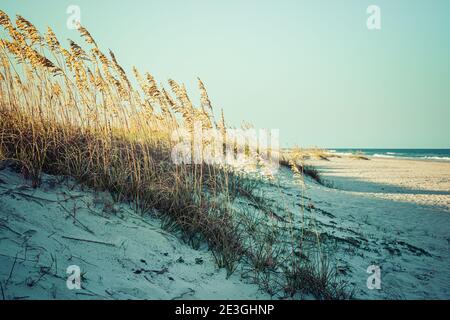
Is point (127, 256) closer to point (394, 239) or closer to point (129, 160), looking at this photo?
point (129, 160)

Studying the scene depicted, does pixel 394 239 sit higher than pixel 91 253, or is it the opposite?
pixel 91 253

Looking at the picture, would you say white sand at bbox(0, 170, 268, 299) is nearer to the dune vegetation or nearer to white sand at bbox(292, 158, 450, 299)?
the dune vegetation

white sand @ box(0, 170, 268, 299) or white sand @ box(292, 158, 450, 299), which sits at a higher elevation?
white sand @ box(0, 170, 268, 299)

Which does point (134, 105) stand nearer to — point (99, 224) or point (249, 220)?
point (99, 224)

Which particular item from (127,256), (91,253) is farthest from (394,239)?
(91,253)

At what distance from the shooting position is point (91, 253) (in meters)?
2.11

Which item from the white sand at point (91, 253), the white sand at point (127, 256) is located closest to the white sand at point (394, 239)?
the white sand at point (127, 256)

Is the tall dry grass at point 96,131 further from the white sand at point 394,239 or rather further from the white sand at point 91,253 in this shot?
the white sand at point 394,239

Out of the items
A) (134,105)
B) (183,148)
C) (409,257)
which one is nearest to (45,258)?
(134,105)

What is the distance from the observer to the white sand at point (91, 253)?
1680 millimetres

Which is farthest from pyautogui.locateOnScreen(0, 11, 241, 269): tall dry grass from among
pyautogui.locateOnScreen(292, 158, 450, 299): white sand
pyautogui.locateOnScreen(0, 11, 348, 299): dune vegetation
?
pyautogui.locateOnScreen(292, 158, 450, 299): white sand

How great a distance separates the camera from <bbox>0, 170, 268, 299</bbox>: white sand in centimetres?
168

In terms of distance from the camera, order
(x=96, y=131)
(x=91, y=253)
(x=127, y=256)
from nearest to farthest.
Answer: (x=91, y=253) → (x=127, y=256) → (x=96, y=131)

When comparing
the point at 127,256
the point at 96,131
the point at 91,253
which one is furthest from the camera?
the point at 96,131
